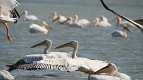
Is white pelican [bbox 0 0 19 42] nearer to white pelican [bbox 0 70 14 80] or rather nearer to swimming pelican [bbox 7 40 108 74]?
swimming pelican [bbox 7 40 108 74]

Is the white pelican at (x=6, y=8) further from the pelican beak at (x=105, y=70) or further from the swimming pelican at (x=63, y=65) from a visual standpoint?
the pelican beak at (x=105, y=70)

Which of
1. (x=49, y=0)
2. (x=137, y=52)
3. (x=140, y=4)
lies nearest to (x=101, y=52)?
(x=137, y=52)

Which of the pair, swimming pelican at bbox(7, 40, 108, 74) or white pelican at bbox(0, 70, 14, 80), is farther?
white pelican at bbox(0, 70, 14, 80)

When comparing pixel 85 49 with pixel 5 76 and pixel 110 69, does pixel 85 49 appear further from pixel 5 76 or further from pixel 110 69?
pixel 5 76

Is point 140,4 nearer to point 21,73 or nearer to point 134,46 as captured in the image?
point 134,46

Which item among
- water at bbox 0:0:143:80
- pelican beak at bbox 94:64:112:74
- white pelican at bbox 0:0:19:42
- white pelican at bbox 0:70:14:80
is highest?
white pelican at bbox 0:0:19:42

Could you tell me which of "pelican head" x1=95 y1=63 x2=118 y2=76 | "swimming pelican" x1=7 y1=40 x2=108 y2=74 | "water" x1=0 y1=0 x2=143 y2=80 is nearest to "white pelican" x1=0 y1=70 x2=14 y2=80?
"swimming pelican" x1=7 y1=40 x2=108 y2=74

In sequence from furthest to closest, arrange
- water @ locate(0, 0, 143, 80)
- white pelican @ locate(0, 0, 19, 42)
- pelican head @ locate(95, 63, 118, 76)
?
white pelican @ locate(0, 0, 19, 42) → water @ locate(0, 0, 143, 80) → pelican head @ locate(95, 63, 118, 76)

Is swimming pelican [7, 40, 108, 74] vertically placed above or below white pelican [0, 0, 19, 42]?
below

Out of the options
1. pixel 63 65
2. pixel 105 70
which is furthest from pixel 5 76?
pixel 105 70

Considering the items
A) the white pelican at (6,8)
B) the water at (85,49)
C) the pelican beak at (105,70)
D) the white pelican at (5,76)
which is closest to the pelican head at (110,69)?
the pelican beak at (105,70)

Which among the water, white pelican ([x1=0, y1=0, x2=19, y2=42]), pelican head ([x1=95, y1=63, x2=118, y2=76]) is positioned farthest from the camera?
white pelican ([x1=0, y1=0, x2=19, y2=42])

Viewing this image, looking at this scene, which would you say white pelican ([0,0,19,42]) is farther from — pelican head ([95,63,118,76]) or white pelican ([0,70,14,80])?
pelican head ([95,63,118,76])

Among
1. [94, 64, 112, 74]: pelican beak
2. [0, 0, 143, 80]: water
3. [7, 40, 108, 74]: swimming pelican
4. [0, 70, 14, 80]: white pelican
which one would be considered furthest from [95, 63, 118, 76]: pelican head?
[0, 70, 14, 80]: white pelican
